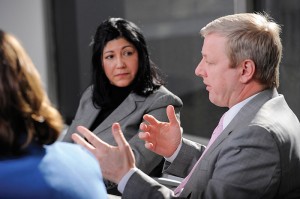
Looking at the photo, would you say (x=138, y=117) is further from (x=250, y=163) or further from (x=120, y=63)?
(x=250, y=163)

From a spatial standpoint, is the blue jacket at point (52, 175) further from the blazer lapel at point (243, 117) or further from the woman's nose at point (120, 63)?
→ the woman's nose at point (120, 63)

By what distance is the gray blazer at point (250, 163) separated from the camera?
2.21 meters

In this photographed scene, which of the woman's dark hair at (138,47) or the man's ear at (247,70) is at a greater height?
the man's ear at (247,70)

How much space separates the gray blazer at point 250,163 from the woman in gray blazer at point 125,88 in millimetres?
1047

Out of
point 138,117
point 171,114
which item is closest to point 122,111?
point 138,117

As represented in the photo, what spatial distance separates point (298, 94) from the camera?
4.04 m

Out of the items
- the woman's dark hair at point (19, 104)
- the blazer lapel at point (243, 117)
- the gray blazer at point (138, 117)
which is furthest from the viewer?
the gray blazer at point (138, 117)

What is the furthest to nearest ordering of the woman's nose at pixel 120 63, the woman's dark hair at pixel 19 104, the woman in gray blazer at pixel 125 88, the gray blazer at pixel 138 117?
the woman's nose at pixel 120 63 → the woman in gray blazer at pixel 125 88 → the gray blazer at pixel 138 117 → the woman's dark hair at pixel 19 104

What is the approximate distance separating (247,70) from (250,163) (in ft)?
1.30

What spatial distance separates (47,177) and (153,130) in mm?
1080

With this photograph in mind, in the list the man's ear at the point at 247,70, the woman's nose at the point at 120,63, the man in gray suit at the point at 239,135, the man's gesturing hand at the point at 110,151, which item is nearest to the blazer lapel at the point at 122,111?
the woman's nose at the point at 120,63

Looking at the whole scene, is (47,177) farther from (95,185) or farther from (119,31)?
(119,31)

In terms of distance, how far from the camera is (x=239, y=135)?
2.28 m

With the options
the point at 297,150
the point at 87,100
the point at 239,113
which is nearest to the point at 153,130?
the point at 239,113
